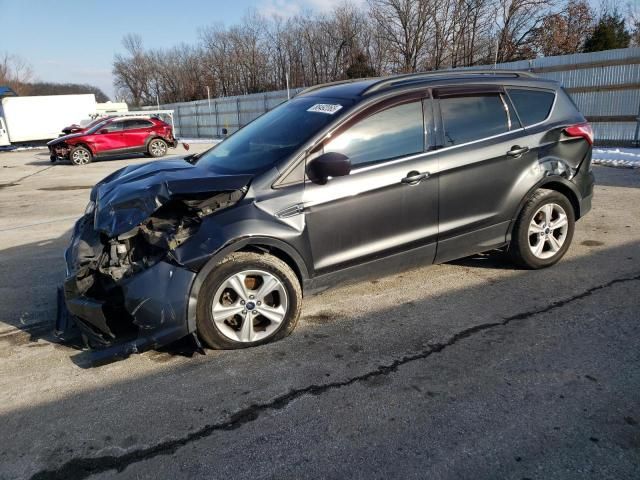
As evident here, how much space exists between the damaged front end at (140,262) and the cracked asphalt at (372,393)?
0.29 m

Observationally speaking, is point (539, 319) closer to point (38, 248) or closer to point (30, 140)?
point (38, 248)

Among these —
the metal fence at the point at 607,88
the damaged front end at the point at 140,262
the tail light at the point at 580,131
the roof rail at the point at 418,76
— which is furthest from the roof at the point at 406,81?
the metal fence at the point at 607,88

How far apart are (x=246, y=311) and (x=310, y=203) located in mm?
885

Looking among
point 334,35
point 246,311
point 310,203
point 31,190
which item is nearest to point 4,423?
point 246,311

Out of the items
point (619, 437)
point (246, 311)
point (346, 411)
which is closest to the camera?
point (619, 437)

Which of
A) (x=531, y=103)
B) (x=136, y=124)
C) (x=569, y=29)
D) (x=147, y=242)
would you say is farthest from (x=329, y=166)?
(x=569, y=29)

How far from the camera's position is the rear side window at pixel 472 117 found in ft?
→ 13.0

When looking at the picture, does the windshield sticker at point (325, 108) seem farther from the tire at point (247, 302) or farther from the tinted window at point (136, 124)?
the tinted window at point (136, 124)

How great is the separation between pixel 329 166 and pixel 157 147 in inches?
695

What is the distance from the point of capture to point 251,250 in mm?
3314

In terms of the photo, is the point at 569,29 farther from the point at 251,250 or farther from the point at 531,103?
the point at 251,250

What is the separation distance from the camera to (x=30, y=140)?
3158 cm

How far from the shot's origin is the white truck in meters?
30.6

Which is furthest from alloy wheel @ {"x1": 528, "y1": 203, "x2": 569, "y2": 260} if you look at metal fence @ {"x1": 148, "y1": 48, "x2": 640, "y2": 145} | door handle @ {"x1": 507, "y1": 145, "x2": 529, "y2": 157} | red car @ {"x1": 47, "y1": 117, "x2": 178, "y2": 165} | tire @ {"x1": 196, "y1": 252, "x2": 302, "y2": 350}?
red car @ {"x1": 47, "y1": 117, "x2": 178, "y2": 165}
